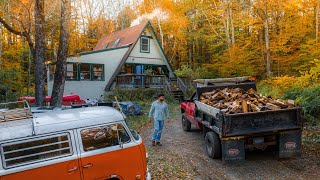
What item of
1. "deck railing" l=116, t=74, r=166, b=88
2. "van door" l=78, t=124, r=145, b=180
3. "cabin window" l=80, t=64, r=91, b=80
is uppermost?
"cabin window" l=80, t=64, r=91, b=80

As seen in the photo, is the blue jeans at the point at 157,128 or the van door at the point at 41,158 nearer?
the van door at the point at 41,158

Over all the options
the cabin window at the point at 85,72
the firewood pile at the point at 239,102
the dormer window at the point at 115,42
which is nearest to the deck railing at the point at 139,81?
the cabin window at the point at 85,72

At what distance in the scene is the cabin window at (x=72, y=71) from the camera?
20.0 meters

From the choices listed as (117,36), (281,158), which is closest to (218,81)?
(281,158)

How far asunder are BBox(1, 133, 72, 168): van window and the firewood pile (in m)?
4.07

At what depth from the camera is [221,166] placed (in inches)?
265

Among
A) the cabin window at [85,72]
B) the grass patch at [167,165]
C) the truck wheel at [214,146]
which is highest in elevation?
the cabin window at [85,72]

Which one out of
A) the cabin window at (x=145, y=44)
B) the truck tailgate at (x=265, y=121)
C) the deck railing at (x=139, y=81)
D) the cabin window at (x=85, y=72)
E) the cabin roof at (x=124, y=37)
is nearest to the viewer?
the truck tailgate at (x=265, y=121)

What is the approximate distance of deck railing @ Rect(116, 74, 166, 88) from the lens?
67.7 feet

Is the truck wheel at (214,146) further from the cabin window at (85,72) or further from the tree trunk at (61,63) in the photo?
the cabin window at (85,72)

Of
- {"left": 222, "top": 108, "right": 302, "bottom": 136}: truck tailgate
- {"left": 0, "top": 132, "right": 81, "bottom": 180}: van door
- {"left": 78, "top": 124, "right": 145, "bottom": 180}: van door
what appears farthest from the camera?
{"left": 222, "top": 108, "right": 302, "bottom": 136}: truck tailgate

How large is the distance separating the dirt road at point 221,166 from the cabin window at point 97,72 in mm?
13751

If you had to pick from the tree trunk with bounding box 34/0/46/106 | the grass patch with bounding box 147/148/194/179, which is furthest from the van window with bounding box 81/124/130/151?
the tree trunk with bounding box 34/0/46/106

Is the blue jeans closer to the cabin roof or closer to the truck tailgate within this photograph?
the truck tailgate
